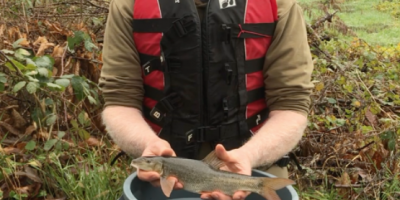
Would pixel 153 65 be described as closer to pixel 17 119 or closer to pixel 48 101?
pixel 48 101

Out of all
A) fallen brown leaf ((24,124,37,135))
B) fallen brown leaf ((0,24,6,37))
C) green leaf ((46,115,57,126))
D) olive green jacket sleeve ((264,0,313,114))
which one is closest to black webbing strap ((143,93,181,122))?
olive green jacket sleeve ((264,0,313,114))

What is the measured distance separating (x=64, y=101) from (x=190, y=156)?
122cm

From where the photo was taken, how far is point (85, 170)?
117 inches

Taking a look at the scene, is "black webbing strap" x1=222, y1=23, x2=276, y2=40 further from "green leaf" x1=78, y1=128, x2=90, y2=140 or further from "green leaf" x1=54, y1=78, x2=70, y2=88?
"green leaf" x1=78, y1=128, x2=90, y2=140

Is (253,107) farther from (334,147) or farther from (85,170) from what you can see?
(334,147)

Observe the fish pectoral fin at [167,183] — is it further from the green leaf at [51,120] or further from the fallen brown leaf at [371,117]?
the fallen brown leaf at [371,117]

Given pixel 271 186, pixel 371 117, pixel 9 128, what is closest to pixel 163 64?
pixel 271 186

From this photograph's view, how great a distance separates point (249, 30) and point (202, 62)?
0.22 metres

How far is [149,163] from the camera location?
1.70 meters

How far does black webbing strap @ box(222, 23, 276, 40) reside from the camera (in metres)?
2.18

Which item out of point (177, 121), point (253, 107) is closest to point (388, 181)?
point (253, 107)

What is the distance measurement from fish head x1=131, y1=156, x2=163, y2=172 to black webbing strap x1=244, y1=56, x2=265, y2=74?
0.69 m

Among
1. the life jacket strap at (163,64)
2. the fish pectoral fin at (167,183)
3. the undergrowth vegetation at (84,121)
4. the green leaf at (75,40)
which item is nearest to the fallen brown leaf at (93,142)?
the undergrowth vegetation at (84,121)

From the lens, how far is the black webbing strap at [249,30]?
2178 millimetres
